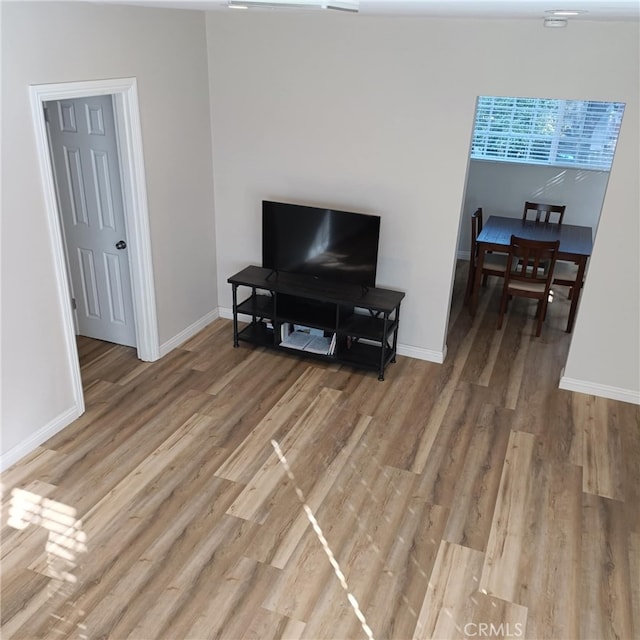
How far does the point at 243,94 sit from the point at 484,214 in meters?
3.62

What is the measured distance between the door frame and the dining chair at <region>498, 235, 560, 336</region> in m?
2.95

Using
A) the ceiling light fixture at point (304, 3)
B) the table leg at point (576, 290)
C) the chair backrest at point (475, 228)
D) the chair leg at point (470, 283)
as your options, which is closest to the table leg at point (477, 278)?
the chair leg at point (470, 283)

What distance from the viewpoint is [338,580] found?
2.77 m

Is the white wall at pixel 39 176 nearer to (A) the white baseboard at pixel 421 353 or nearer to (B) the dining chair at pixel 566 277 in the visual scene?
(A) the white baseboard at pixel 421 353

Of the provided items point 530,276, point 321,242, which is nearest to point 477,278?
point 530,276

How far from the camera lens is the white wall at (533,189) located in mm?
6504

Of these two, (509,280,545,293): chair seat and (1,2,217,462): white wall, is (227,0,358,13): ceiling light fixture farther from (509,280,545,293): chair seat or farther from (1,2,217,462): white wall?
(509,280,545,293): chair seat

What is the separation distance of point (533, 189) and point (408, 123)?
3188 millimetres

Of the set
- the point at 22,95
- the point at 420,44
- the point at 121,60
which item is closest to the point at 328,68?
the point at 420,44

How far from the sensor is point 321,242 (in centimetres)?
441

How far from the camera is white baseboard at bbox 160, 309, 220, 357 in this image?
185 inches

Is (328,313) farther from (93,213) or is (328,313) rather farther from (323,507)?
(93,213)

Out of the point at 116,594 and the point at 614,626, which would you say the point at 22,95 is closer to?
the point at 116,594

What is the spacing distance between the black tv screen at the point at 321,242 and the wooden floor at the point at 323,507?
75 centimetres
